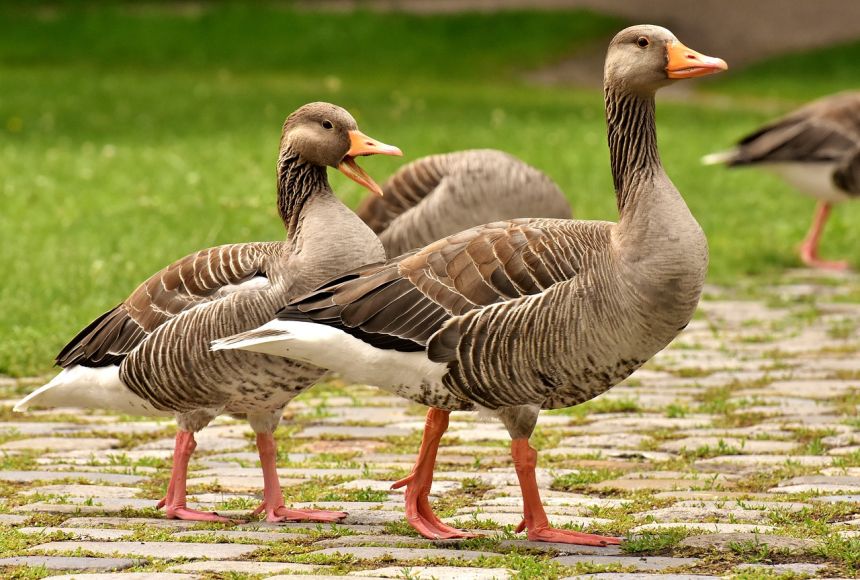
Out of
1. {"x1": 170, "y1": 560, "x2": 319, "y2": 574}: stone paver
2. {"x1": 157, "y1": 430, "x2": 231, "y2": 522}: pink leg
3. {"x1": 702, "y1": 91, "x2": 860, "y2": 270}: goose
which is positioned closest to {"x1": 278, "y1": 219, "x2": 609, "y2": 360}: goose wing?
{"x1": 157, "y1": 430, "x2": 231, "y2": 522}: pink leg

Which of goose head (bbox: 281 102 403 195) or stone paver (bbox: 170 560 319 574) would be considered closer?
stone paver (bbox: 170 560 319 574)

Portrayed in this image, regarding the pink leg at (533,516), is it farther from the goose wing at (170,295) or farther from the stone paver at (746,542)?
the goose wing at (170,295)

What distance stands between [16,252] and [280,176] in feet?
21.4

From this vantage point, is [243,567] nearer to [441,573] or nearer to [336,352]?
[441,573]

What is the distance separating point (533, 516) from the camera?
17.2 ft

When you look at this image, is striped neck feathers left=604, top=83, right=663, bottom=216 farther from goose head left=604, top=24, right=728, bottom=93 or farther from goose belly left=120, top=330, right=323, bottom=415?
goose belly left=120, top=330, right=323, bottom=415

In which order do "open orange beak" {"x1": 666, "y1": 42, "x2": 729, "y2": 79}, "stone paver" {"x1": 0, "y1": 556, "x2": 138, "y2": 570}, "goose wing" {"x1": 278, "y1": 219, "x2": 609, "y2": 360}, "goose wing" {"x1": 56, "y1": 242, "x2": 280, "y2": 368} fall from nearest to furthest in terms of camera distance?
1. "stone paver" {"x1": 0, "y1": 556, "x2": 138, "y2": 570}
2. "goose wing" {"x1": 278, "y1": 219, "x2": 609, "y2": 360}
3. "open orange beak" {"x1": 666, "y1": 42, "x2": 729, "y2": 79}
4. "goose wing" {"x1": 56, "y1": 242, "x2": 280, "y2": 368}

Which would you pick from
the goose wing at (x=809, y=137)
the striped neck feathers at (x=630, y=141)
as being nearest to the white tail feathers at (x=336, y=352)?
the striped neck feathers at (x=630, y=141)

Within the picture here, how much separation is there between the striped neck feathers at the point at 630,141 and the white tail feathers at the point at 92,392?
2.20 m

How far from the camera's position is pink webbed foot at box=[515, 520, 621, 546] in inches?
200

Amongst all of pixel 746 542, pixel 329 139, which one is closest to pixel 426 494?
pixel 746 542

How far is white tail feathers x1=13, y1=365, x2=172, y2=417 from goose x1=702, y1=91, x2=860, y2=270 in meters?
8.54

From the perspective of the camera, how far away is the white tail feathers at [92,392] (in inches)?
238

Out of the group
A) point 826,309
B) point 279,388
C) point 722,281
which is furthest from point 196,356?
point 722,281
